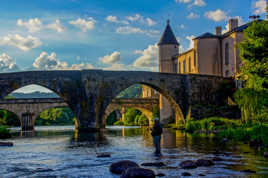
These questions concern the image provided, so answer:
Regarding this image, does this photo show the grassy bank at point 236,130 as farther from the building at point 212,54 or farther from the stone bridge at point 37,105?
the stone bridge at point 37,105

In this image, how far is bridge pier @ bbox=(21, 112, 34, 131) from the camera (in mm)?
62938

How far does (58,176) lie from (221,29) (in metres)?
53.6

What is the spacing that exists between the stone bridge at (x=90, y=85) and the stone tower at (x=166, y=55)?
36.3 ft

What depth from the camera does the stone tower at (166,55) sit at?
59.0m

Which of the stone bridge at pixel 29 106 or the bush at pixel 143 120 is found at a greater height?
the stone bridge at pixel 29 106

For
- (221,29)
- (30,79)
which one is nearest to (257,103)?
(30,79)

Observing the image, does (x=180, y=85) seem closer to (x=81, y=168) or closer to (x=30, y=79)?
(x=30, y=79)

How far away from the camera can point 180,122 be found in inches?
1964

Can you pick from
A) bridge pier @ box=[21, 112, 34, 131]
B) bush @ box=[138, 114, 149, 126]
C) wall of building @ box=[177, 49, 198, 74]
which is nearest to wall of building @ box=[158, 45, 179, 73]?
wall of building @ box=[177, 49, 198, 74]

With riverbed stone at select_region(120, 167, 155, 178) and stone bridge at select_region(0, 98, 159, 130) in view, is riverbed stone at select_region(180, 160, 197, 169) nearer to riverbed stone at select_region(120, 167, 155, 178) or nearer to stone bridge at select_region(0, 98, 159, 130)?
riverbed stone at select_region(120, 167, 155, 178)

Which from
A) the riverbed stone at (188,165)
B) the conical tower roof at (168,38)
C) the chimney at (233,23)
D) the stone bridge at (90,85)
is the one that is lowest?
the riverbed stone at (188,165)

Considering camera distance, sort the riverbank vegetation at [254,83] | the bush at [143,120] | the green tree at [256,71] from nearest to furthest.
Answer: the riverbank vegetation at [254,83]
the green tree at [256,71]
the bush at [143,120]

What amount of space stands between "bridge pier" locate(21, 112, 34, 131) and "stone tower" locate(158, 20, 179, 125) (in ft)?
75.1

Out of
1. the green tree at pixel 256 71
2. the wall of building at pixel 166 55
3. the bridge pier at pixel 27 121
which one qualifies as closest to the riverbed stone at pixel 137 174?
the green tree at pixel 256 71
